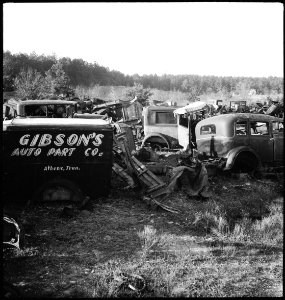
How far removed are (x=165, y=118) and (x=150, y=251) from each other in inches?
344

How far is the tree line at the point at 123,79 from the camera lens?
1855 inches

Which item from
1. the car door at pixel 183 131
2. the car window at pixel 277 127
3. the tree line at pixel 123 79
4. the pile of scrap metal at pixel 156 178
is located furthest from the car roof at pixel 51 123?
the tree line at pixel 123 79

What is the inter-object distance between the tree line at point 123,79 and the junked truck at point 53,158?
37.9 meters

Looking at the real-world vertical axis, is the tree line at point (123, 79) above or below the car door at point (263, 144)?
above

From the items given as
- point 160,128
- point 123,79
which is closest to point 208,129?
point 160,128

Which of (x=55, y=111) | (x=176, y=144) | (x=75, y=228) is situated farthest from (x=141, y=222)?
(x=176, y=144)

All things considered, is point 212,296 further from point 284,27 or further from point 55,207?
point 55,207

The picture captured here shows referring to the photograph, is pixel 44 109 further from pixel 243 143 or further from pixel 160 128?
pixel 243 143

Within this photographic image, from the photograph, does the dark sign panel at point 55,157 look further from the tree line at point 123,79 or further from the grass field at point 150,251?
the tree line at point 123,79

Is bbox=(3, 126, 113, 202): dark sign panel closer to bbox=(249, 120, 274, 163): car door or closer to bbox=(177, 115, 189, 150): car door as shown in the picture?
bbox=(249, 120, 274, 163): car door

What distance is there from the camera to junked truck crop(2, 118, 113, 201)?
578cm

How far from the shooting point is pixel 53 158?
5949 millimetres

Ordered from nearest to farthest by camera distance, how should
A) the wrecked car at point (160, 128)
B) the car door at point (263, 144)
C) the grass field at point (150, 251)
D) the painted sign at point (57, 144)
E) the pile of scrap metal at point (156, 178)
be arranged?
the grass field at point (150, 251), the painted sign at point (57, 144), the pile of scrap metal at point (156, 178), the car door at point (263, 144), the wrecked car at point (160, 128)

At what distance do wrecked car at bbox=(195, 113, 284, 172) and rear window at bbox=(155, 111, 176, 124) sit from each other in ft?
10.4
